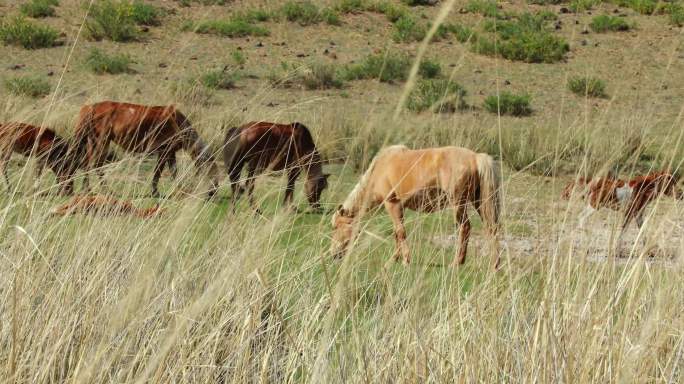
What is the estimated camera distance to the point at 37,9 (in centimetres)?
2308

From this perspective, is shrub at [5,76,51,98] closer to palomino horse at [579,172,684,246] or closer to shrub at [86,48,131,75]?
shrub at [86,48,131,75]

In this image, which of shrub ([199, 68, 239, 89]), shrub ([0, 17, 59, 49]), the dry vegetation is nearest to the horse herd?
the dry vegetation

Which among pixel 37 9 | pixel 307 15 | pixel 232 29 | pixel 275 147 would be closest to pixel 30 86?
pixel 275 147

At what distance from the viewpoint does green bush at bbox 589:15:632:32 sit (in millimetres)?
23859

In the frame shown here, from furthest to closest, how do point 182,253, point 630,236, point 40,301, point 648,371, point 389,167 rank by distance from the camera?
point 630,236, point 389,167, point 182,253, point 40,301, point 648,371

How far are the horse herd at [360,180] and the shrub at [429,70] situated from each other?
1009cm

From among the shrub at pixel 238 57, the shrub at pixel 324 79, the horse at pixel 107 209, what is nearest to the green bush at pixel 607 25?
the shrub at pixel 324 79

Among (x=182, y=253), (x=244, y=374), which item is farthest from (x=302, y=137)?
(x=244, y=374)

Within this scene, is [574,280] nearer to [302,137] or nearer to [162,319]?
[162,319]

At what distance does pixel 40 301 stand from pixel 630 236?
6.68 meters

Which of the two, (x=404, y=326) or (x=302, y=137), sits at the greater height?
(x=404, y=326)

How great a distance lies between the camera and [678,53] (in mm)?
21188

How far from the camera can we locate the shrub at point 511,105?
53.8 feet

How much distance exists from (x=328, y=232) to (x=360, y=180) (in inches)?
A: 70.8
